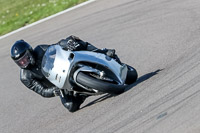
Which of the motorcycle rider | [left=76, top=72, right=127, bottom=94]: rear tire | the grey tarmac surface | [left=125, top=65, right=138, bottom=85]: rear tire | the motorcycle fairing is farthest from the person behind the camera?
[left=125, top=65, right=138, bottom=85]: rear tire

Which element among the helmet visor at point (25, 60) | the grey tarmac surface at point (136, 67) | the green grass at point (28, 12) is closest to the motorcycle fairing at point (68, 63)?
the helmet visor at point (25, 60)

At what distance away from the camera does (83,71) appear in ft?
25.8

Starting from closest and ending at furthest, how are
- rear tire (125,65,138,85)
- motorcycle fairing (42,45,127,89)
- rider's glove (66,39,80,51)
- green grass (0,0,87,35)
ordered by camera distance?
1. motorcycle fairing (42,45,127,89)
2. rider's glove (66,39,80,51)
3. rear tire (125,65,138,85)
4. green grass (0,0,87,35)

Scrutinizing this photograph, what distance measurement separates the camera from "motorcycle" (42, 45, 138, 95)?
25.6ft

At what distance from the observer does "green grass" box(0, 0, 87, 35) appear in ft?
54.6

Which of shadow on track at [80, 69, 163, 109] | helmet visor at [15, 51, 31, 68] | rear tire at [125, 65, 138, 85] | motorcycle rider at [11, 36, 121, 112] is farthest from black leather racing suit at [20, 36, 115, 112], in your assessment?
rear tire at [125, 65, 138, 85]

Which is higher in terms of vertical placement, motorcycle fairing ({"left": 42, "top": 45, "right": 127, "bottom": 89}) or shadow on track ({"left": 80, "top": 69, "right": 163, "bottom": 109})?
motorcycle fairing ({"left": 42, "top": 45, "right": 127, "bottom": 89})

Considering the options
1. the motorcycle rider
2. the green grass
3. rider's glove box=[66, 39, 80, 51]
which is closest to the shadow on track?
the motorcycle rider

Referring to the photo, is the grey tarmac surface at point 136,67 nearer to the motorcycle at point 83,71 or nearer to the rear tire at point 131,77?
the rear tire at point 131,77

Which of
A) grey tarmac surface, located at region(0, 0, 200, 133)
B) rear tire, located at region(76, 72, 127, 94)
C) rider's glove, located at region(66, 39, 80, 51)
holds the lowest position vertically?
grey tarmac surface, located at region(0, 0, 200, 133)

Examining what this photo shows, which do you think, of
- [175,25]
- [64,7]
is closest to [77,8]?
[64,7]

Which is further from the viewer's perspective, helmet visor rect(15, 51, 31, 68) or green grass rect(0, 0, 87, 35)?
green grass rect(0, 0, 87, 35)

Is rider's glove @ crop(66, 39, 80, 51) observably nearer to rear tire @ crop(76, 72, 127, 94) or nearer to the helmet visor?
rear tire @ crop(76, 72, 127, 94)

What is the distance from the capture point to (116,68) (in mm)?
8289
